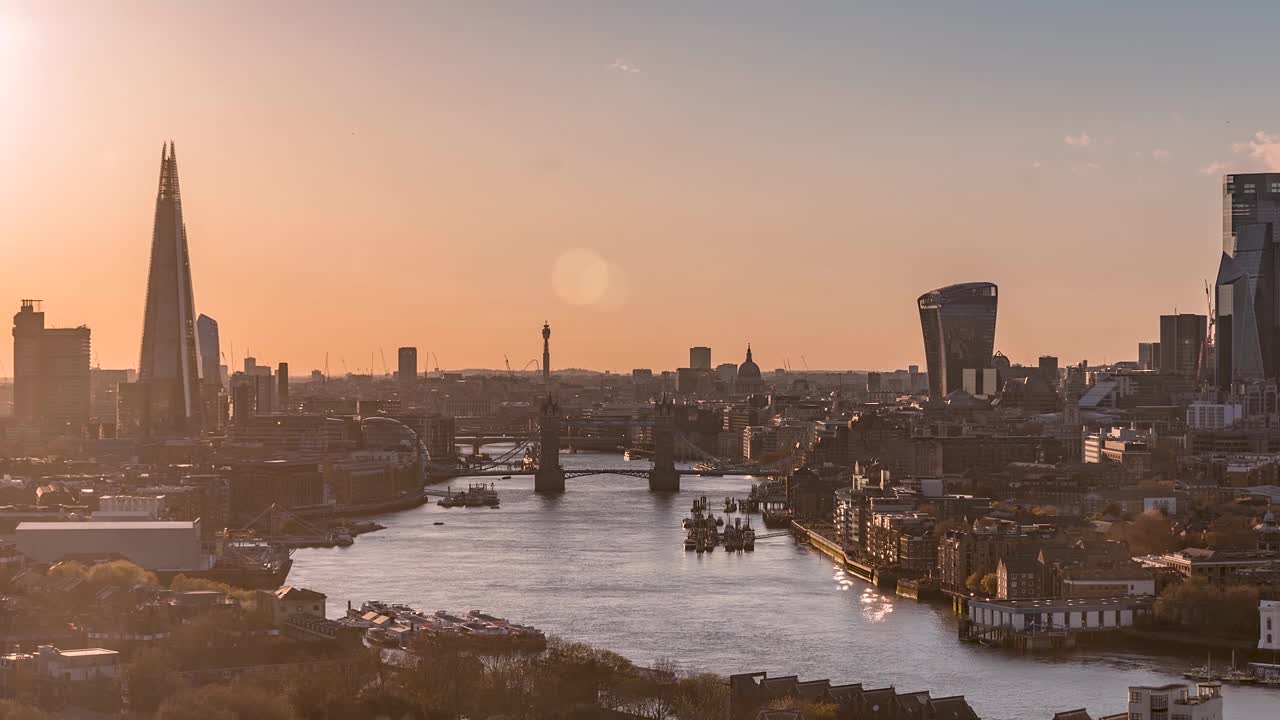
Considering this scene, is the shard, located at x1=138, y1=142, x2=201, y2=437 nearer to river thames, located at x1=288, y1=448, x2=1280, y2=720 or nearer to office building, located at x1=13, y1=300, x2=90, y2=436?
office building, located at x1=13, y1=300, x2=90, y2=436

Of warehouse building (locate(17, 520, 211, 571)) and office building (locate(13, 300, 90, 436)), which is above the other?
office building (locate(13, 300, 90, 436))

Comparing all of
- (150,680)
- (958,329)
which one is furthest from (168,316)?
(150,680)

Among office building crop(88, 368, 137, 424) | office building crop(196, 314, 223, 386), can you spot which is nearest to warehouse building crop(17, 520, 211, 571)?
A: office building crop(88, 368, 137, 424)

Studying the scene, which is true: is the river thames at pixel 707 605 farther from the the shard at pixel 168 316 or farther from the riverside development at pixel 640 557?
the the shard at pixel 168 316

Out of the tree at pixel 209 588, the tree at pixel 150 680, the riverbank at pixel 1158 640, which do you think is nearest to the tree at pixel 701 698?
the tree at pixel 150 680

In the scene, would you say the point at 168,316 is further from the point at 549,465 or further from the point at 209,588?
the point at 209,588

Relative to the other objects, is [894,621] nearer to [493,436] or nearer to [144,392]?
[144,392]
